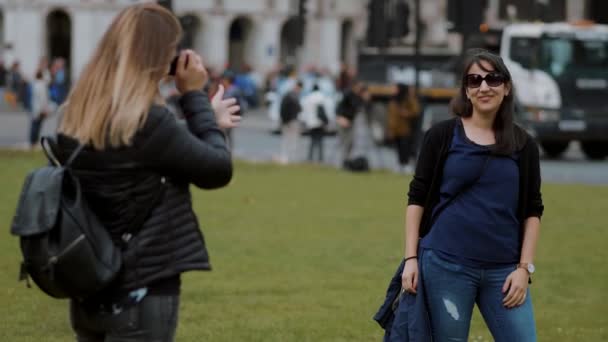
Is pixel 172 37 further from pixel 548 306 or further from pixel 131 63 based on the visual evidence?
pixel 548 306

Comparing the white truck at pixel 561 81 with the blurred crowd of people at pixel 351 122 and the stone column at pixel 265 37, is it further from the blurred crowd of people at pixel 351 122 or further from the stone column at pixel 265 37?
the stone column at pixel 265 37

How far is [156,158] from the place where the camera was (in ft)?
16.6

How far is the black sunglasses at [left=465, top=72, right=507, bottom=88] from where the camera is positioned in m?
6.29

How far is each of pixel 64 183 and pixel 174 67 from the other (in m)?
0.62

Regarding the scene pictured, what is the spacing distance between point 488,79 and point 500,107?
154 millimetres

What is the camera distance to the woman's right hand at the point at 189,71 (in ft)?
17.5

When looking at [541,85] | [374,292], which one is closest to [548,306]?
[374,292]

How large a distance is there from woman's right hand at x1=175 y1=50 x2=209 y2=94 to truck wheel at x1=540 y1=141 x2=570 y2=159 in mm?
28804

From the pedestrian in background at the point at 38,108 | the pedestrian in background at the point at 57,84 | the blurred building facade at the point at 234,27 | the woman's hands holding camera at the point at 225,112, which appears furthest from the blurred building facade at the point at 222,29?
the woman's hands holding camera at the point at 225,112

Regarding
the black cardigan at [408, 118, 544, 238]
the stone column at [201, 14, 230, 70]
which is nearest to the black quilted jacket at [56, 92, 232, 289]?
the black cardigan at [408, 118, 544, 238]

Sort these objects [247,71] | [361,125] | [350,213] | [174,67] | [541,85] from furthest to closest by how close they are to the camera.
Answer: [247,71] < [541,85] < [361,125] < [350,213] < [174,67]

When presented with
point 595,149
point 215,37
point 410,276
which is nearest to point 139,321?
point 410,276

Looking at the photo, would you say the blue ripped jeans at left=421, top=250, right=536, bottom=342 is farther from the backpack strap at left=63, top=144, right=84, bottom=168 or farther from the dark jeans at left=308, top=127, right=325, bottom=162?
the dark jeans at left=308, top=127, right=325, bottom=162

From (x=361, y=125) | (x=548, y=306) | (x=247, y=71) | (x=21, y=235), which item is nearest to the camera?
(x=21, y=235)
